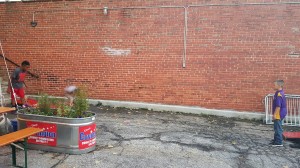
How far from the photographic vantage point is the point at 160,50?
30.5 feet

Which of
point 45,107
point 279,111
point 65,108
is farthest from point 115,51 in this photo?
point 279,111

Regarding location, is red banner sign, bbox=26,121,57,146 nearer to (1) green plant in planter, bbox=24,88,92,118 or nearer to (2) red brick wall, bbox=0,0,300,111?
(1) green plant in planter, bbox=24,88,92,118

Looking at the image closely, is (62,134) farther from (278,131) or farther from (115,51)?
(115,51)

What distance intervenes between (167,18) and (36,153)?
6.02 meters

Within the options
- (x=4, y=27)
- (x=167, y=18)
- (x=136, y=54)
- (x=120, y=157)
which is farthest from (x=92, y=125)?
(x=4, y=27)

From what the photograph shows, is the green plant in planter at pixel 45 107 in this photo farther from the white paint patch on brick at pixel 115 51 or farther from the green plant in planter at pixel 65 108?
the white paint patch on brick at pixel 115 51

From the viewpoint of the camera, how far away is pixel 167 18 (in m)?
9.20

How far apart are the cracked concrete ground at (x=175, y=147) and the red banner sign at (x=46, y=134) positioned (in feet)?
0.67

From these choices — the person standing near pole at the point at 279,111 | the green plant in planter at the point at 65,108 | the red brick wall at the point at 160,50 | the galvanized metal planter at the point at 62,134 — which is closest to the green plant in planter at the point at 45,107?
the green plant in planter at the point at 65,108

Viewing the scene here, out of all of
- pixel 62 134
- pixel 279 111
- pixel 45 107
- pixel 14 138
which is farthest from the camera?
pixel 279 111

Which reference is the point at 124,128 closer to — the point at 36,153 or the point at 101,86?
the point at 36,153

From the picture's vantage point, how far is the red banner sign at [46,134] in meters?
5.13

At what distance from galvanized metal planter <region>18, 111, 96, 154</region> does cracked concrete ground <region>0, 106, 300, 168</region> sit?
134 mm

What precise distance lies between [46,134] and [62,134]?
350 millimetres
